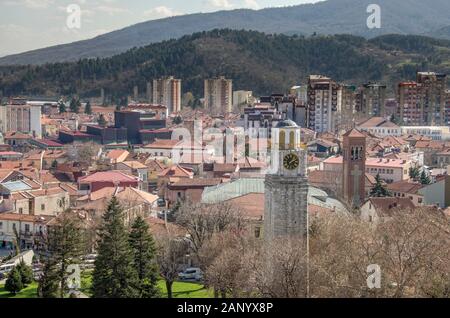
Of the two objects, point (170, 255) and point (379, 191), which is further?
point (379, 191)

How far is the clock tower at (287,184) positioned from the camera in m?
13.7

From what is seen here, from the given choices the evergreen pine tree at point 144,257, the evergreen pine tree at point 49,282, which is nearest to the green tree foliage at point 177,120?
the evergreen pine tree at point 144,257

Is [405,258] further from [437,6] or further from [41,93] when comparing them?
[437,6]

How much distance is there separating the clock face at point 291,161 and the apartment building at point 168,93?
4990 centimetres

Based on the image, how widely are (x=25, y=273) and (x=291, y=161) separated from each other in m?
6.05

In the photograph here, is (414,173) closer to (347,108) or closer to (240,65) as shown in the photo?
(347,108)

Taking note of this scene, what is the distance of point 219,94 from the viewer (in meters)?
62.5

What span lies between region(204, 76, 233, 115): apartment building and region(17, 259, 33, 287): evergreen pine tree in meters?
46.0

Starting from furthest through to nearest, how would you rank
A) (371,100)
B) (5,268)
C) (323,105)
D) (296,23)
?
(296,23)
(371,100)
(323,105)
(5,268)

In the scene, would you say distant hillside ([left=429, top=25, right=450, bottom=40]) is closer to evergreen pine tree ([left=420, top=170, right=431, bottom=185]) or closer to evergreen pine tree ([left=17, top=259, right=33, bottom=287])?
evergreen pine tree ([left=420, top=170, right=431, bottom=185])

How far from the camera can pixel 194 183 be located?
26.2 meters

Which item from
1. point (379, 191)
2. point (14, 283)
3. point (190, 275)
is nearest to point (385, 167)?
point (379, 191)

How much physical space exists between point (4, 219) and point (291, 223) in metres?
10.2

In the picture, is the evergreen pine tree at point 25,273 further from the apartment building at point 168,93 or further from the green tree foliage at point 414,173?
the apartment building at point 168,93
